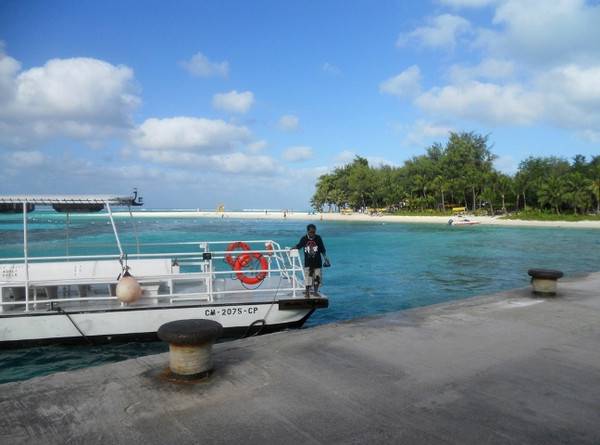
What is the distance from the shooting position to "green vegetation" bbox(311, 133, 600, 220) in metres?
68.1

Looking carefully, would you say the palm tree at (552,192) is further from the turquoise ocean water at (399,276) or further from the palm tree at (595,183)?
the turquoise ocean water at (399,276)

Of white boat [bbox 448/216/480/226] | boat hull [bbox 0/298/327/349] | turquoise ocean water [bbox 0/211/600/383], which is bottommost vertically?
turquoise ocean water [bbox 0/211/600/383]

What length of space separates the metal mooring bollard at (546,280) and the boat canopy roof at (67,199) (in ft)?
31.0

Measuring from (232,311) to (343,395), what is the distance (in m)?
5.26

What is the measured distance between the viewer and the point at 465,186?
8281cm

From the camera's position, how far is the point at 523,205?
7856 cm

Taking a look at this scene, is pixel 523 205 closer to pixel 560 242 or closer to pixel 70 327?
pixel 560 242

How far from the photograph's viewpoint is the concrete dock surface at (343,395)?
4.15 m

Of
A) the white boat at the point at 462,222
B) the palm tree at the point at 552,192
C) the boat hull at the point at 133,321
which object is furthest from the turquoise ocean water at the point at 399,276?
the palm tree at the point at 552,192

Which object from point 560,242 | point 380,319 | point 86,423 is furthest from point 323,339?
point 560,242

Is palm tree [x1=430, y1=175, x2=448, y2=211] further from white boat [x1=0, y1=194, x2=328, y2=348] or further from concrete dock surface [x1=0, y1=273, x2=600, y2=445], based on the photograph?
concrete dock surface [x1=0, y1=273, x2=600, y2=445]

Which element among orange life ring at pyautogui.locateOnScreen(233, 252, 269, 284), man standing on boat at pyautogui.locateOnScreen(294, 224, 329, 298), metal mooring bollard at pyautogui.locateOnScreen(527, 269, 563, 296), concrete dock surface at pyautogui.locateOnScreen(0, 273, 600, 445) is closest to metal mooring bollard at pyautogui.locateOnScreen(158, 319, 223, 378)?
concrete dock surface at pyautogui.locateOnScreen(0, 273, 600, 445)

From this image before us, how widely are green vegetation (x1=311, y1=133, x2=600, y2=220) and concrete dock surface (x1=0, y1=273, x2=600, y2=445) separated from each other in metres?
69.5

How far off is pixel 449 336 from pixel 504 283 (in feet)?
47.3
